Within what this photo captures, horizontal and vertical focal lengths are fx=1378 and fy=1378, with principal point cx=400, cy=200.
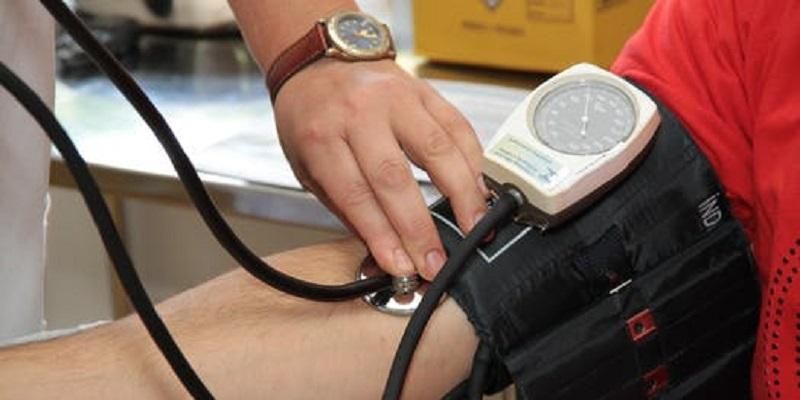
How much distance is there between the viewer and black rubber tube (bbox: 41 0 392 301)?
2.98 ft

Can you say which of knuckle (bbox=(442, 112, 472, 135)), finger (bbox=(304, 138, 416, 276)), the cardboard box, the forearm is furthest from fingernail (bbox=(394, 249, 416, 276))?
the cardboard box

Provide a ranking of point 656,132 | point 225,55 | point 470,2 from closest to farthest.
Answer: point 656,132, point 470,2, point 225,55

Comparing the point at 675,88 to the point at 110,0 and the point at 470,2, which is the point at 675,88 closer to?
the point at 470,2

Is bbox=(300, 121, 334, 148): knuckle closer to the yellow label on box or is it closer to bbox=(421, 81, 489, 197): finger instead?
bbox=(421, 81, 489, 197): finger

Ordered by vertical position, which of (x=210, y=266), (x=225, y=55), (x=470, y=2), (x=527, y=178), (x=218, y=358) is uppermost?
(x=527, y=178)

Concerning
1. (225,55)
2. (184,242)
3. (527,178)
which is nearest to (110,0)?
(225,55)

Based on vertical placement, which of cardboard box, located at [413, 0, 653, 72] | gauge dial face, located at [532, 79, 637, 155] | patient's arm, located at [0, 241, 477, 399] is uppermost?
gauge dial face, located at [532, 79, 637, 155]

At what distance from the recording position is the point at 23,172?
1.28m

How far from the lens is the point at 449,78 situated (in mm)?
1884

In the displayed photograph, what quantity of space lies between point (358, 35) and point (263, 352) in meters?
0.29

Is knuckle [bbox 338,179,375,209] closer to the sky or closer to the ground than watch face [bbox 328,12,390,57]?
closer to the ground

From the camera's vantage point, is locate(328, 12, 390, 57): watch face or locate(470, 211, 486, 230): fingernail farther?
locate(328, 12, 390, 57): watch face

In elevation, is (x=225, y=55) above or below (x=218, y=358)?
below

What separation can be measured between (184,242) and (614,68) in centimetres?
115
